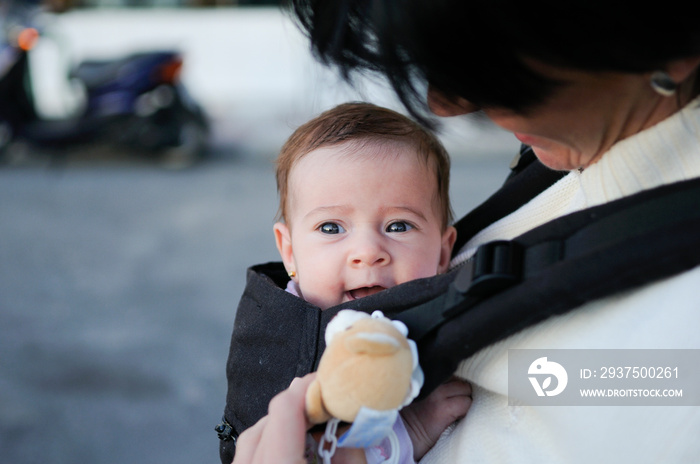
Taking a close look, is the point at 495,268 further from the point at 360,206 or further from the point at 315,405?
the point at 360,206

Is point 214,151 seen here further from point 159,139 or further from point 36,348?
point 36,348

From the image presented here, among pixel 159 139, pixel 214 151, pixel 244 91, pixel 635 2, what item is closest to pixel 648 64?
pixel 635 2

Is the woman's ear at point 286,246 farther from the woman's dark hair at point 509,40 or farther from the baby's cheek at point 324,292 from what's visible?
the woman's dark hair at point 509,40

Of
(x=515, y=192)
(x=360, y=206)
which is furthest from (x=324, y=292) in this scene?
(x=515, y=192)

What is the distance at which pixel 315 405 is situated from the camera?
934mm

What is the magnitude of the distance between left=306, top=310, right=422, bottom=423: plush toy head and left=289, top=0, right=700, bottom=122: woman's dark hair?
32 centimetres

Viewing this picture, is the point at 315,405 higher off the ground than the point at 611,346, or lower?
lower

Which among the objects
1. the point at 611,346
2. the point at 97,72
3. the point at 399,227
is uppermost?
the point at 611,346

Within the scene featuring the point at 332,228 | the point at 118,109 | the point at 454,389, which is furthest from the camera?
the point at 118,109

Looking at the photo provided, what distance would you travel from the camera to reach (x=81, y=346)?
3.72 meters

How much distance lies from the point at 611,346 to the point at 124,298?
373cm

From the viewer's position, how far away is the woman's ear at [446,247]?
4.99 ft

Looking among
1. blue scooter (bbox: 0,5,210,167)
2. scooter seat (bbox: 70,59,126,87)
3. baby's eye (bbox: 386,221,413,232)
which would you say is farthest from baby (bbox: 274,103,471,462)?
scooter seat (bbox: 70,59,126,87)

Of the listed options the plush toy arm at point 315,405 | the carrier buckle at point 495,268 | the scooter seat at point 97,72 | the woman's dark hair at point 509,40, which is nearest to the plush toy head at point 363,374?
the plush toy arm at point 315,405
